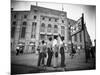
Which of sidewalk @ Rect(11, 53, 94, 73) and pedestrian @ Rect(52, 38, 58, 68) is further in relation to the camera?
pedestrian @ Rect(52, 38, 58, 68)

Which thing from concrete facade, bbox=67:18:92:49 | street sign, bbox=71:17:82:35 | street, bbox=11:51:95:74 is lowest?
street, bbox=11:51:95:74

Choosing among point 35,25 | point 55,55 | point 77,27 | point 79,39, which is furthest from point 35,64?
point 77,27

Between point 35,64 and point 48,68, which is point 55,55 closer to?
point 48,68

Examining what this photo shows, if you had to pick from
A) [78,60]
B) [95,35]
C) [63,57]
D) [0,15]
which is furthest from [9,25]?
[95,35]

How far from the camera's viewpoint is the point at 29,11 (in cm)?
232

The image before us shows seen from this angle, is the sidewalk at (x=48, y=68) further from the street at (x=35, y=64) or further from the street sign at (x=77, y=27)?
the street sign at (x=77, y=27)

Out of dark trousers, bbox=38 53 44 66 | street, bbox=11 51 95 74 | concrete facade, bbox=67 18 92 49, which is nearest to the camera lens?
street, bbox=11 51 95 74

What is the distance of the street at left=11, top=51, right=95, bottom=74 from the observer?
220 centimetres

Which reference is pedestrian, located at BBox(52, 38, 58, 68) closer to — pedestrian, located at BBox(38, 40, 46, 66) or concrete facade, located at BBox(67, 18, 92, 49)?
pedestrian, located at BBox(38, 40, 46, 66)

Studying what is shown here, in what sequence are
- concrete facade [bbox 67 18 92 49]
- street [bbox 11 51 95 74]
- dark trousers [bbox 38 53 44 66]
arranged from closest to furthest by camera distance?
street [bbox 11 51 95 74] < dark trousers [bbox 38 53 44 66] < concrete facade [bbox 67 18 92 49]

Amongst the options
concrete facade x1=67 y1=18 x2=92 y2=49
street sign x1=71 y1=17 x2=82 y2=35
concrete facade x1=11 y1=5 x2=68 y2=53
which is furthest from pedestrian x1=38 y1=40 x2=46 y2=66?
street sign x1=71 y1=17 x2=82 y2=35

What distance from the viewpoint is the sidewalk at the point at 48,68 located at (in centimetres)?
222

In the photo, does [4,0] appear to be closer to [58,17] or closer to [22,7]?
[22,7]

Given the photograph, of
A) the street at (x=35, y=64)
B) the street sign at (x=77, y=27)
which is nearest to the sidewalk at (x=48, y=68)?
the street at (x=35, y=64)
